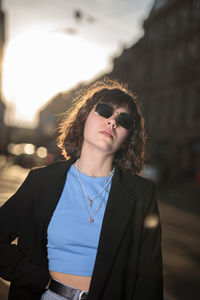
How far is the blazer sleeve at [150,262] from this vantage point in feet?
6.49

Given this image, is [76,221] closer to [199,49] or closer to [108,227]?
[108,227]

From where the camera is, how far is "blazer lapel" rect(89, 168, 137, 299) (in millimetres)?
1915

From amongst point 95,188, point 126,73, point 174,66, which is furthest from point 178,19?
point 95,188

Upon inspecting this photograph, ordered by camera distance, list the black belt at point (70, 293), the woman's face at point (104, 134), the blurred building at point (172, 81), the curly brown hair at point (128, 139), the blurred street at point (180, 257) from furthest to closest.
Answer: the blurred building at point (172, 81)
the blurred street at point (180, 257)
the curly brown hair at point (128, 139)
the woman's face at point (104, 134)
the black belt at point (70, 293)

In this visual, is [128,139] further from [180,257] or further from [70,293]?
[180,257]

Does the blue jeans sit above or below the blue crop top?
below

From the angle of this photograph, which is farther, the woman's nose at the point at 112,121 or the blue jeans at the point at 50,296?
the woman's nose at the point at 112,121

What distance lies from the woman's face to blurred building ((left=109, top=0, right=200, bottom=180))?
24436 millimetres

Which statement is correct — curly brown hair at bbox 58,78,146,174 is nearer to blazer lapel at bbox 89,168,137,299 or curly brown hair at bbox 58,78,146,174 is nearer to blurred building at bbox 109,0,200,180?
blazer lapel at bbox 89,168,137,299

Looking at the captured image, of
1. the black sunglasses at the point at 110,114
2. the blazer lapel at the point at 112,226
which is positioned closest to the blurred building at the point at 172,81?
the black sunglasses at the point at 110,114

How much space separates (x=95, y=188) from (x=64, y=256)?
470 millimetres

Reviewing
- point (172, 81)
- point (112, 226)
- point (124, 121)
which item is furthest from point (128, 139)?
point (172, 81)

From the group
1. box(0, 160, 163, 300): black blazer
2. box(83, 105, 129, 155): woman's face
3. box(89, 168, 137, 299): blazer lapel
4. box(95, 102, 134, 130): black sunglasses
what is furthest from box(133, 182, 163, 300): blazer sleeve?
box(95, 102, 134, 130): black sunglasses

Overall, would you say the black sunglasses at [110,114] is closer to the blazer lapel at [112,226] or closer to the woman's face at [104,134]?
the woman's face at [104,134]
